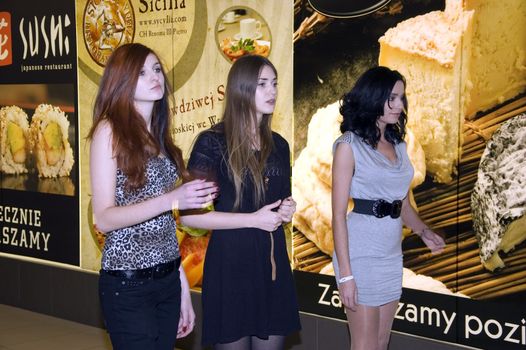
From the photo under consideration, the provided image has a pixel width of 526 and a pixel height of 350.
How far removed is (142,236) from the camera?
8.20 ft

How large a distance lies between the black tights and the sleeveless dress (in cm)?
34

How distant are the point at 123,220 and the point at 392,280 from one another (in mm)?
1132

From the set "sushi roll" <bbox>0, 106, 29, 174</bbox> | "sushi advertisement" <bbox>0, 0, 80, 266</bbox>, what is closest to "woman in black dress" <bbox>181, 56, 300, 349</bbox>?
Result: "sushi advertisement" <bbox>0, 0, 80, 266</bbox>

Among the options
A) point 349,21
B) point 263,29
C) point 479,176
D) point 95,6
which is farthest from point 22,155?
point 479,176

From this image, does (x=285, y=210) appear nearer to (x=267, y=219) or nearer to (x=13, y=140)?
(x=267, y=219)

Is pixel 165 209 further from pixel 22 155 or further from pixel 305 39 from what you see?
pixel 22 155

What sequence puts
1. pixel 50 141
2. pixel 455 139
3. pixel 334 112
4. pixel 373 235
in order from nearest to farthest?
1. pixel 373 235
2. pixel 455 139
3. pixel 334 112
4. pixel 50 141

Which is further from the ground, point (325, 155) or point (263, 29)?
point (263, 29)

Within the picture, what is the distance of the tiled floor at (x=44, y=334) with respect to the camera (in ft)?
17.3

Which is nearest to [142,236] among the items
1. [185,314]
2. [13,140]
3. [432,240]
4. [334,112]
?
[185,314]

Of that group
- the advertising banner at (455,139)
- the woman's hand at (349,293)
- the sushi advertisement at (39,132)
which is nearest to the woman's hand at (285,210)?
the woman's hand at (349,293)

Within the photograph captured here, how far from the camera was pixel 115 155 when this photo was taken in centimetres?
240

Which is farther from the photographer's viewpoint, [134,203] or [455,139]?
[455,139]

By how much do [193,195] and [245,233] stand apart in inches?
24.1
